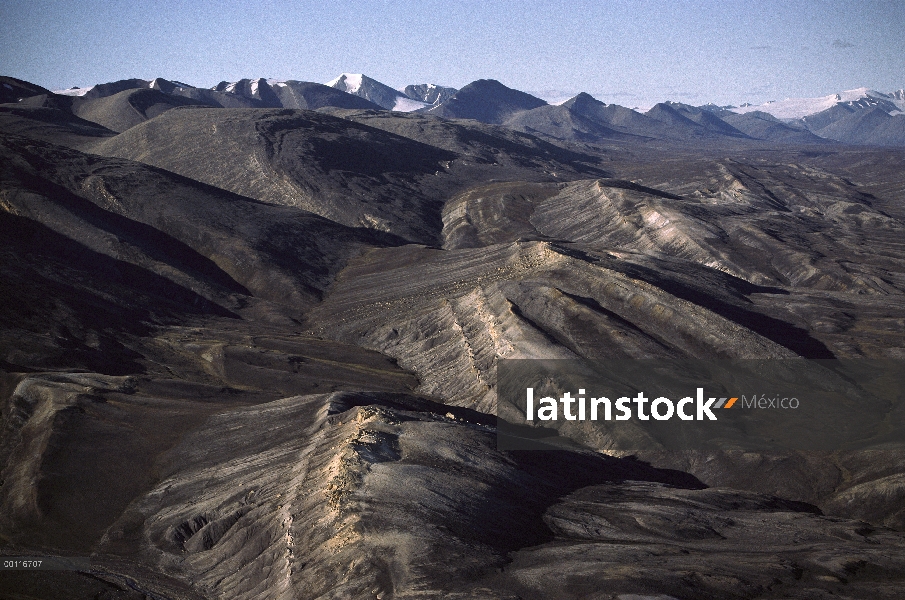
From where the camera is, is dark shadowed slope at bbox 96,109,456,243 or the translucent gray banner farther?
dark shadowed slope at bbox 96,109,456,243

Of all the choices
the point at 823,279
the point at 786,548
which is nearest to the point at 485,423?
the point at 786,548

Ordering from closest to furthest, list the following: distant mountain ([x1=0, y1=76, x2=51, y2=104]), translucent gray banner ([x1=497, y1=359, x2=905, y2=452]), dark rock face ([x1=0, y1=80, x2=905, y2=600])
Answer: dark rock face ([x1=0, y1=80, x2=905, y2=600])
translucent gray banner ([x1=497, y1=359, x2=905, y2=452])
distant mountain ([x1=0, y1=76, x2=51, y2=104])

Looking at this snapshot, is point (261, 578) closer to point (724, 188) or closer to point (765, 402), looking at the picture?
point (765, 402)

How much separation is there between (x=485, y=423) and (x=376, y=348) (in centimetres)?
1781

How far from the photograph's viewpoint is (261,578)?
3094cm

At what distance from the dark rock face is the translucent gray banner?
3.98 ft

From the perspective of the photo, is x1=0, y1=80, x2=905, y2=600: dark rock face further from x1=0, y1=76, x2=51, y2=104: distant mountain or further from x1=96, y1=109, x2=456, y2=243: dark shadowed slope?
x1=0, y1=76, x2=51, y2=104: distant mountain

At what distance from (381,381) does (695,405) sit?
22.6 metres

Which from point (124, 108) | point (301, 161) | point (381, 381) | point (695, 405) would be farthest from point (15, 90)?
point (695, 405)

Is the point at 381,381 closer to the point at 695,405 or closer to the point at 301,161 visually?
the point at 695,405

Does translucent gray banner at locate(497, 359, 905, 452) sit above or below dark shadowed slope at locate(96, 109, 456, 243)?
below

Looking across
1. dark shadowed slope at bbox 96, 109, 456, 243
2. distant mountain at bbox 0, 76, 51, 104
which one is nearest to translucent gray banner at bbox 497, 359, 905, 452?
dark shadowed slope at bbox 96, 109, 456, 243

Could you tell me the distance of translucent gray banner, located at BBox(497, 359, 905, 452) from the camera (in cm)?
4997

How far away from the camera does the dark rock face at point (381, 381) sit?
101ft
